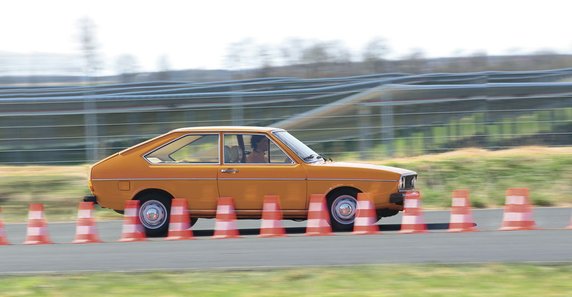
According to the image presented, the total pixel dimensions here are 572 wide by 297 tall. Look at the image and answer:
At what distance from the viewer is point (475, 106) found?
2086 cm

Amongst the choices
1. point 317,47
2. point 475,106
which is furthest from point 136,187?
point 317,47

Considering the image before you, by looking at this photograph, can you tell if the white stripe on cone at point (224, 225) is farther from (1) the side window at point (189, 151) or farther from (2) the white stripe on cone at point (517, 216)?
(2) the white stripe on cone at point (517, 216)

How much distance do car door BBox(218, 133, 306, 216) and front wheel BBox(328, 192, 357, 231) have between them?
45cm

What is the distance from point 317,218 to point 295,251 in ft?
5.50

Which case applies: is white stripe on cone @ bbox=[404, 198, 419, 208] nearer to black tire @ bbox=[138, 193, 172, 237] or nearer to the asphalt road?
the asphalt road

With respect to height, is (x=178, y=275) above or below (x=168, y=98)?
below

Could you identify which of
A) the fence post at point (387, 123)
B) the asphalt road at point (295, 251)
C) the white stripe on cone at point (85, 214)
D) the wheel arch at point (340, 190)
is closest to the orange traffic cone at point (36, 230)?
the asphalt road at point (295, 251)

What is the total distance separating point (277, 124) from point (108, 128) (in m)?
4.07

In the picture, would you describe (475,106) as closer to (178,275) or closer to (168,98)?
(168,98)

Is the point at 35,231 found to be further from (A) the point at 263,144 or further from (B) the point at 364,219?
(B) the point at 364,219

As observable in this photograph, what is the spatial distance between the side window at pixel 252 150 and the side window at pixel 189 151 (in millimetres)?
201

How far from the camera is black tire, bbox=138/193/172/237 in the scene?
41.1ft

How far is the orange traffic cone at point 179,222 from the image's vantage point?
12109 millimetres

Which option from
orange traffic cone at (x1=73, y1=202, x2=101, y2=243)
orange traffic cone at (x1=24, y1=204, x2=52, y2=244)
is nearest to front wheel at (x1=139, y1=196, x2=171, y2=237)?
orange traffic cone at (x1=73, y1=202, x2=101, y2=243)
